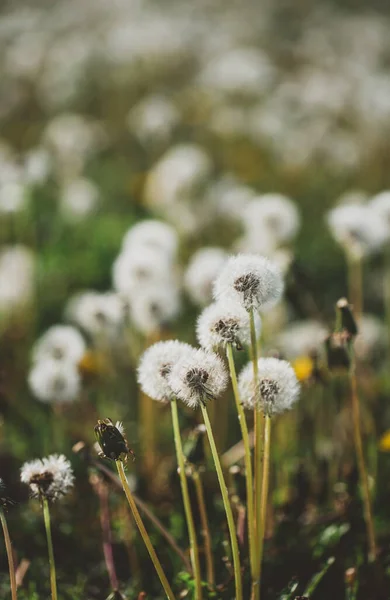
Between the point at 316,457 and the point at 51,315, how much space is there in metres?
2.17

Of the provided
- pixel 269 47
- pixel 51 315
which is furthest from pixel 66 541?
pixel 269 47

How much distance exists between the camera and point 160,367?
145 centimetres

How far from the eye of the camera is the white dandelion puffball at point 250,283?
1353mm

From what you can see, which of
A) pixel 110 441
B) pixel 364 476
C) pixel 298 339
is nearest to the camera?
pixel 110 441

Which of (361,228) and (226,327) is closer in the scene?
(226,327)

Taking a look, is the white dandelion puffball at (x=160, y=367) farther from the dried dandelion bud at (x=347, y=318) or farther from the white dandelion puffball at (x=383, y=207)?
the white dandelion puffball at (x=383, y=207)

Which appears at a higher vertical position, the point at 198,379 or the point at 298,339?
the point at 298,339

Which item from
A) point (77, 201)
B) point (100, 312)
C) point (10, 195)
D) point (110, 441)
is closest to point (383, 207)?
point (100, 312)

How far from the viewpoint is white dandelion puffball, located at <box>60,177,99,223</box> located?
4.77m

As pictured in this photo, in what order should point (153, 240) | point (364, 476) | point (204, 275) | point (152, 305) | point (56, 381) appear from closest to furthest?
point (364, 476) < point (56, 381) < point (152, 305) < point (204, 275) < point (153, 240)

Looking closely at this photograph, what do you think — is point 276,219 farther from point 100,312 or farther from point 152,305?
point 100,312

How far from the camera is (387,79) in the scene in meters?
6.19

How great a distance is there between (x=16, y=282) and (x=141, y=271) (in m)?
1.48

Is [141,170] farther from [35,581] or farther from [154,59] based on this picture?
[35,581]
